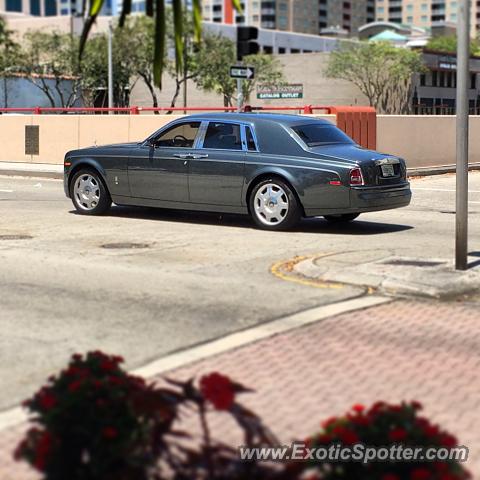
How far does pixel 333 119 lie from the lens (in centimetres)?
2508

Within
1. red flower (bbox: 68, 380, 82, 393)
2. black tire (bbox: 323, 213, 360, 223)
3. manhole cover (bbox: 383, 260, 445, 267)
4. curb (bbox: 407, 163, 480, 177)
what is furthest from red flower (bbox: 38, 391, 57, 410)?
curb (bbox: 407, 163, 480, 177)

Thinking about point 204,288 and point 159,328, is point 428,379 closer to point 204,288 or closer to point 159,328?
point 159,328

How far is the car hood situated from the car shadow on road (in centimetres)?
103

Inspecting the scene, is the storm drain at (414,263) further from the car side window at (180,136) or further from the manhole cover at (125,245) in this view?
the car side window at (180,136)

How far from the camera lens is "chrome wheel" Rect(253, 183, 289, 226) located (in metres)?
14.0

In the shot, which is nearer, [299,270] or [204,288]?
[204,288]

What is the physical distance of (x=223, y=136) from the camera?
1478cm

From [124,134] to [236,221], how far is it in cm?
1267

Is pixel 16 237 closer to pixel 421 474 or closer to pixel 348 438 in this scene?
pixel 348 438

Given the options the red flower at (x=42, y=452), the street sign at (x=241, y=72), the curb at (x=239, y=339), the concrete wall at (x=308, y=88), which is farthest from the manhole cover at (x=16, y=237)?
the concrete wall at (x=308, y=88)

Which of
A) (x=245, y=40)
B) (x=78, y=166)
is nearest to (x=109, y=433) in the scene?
(x=78, y=166)

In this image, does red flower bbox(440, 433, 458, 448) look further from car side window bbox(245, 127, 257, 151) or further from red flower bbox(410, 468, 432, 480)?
car side window bbox(245, 127, 257, 151)

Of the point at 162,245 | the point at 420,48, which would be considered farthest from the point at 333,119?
the point at 420,48

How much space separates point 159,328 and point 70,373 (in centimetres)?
360
